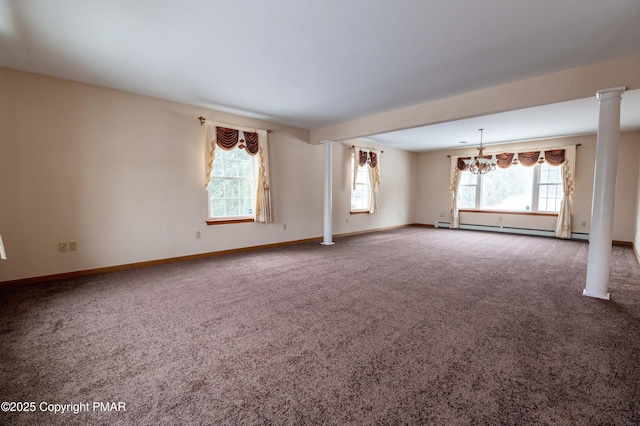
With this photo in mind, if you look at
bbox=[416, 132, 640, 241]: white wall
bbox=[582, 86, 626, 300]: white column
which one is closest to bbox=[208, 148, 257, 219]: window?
bbox=[582, 86, 626, 300]: white column

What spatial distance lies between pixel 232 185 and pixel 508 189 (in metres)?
7.38

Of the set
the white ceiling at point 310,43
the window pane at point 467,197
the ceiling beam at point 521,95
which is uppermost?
the white ceiling at point 310,43

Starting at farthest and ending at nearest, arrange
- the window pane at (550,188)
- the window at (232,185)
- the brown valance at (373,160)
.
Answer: the brown valance at (373,160), the window pane at (550,188), the window at (232,185)

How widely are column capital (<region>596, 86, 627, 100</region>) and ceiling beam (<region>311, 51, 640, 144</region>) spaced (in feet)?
0.15

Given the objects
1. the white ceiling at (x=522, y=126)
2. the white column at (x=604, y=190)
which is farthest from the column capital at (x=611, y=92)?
the white ceiling at (x=522, y=126)

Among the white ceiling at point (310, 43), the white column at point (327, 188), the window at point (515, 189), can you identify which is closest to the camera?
the white ceiling at point (310, 43)

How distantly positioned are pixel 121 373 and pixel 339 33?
303cm

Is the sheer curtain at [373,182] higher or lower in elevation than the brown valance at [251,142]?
lower

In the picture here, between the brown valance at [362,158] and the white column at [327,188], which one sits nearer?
the white column at [327,188]

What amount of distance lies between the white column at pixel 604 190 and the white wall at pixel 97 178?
4918mm

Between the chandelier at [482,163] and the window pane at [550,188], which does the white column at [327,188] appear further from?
the window pane at [550,188]

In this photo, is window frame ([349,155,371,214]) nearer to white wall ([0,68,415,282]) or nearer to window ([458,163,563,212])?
white wall ([0,68,415,282])

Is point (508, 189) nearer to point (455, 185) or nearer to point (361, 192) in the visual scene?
point (455, 185)

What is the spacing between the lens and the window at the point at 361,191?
743 cm
